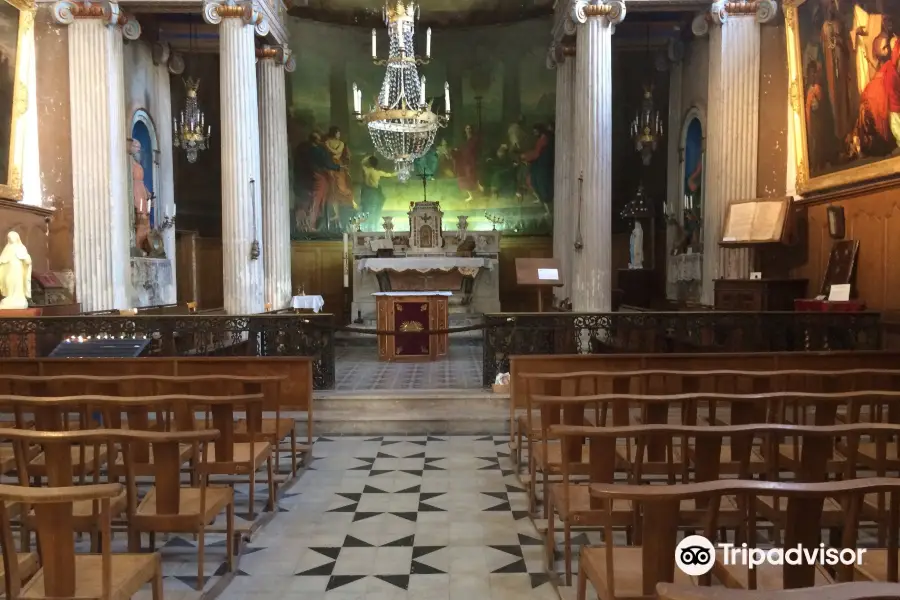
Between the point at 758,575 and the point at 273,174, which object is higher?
the point at 273,174

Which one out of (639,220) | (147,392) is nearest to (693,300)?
(639,220)

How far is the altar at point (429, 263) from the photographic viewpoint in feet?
50.2

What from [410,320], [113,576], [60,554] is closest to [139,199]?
[410,320]

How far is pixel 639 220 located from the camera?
55.3 ft

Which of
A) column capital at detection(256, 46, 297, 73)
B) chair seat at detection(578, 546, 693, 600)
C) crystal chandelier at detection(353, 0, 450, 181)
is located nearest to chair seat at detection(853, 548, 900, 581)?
chair seat at detection(578, 546, 693, 600)

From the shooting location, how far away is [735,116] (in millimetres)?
11312

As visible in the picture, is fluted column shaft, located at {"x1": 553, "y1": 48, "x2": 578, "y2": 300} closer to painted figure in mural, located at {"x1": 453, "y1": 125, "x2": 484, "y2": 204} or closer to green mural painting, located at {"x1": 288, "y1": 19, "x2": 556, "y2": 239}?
green mural painting, located at {"x1": 288, "y1": 19, "x2": 556, "y2": 239}

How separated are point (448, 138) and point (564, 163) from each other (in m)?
5.27

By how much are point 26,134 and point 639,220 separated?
13.3 meters

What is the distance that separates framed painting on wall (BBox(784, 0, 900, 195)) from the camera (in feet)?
26.5

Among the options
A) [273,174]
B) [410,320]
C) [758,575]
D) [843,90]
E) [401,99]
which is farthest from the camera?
[273,174]

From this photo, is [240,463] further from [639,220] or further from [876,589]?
[639,220]

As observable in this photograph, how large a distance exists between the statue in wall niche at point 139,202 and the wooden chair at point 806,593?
13.0m

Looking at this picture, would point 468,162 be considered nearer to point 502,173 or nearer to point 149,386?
point 502,173
